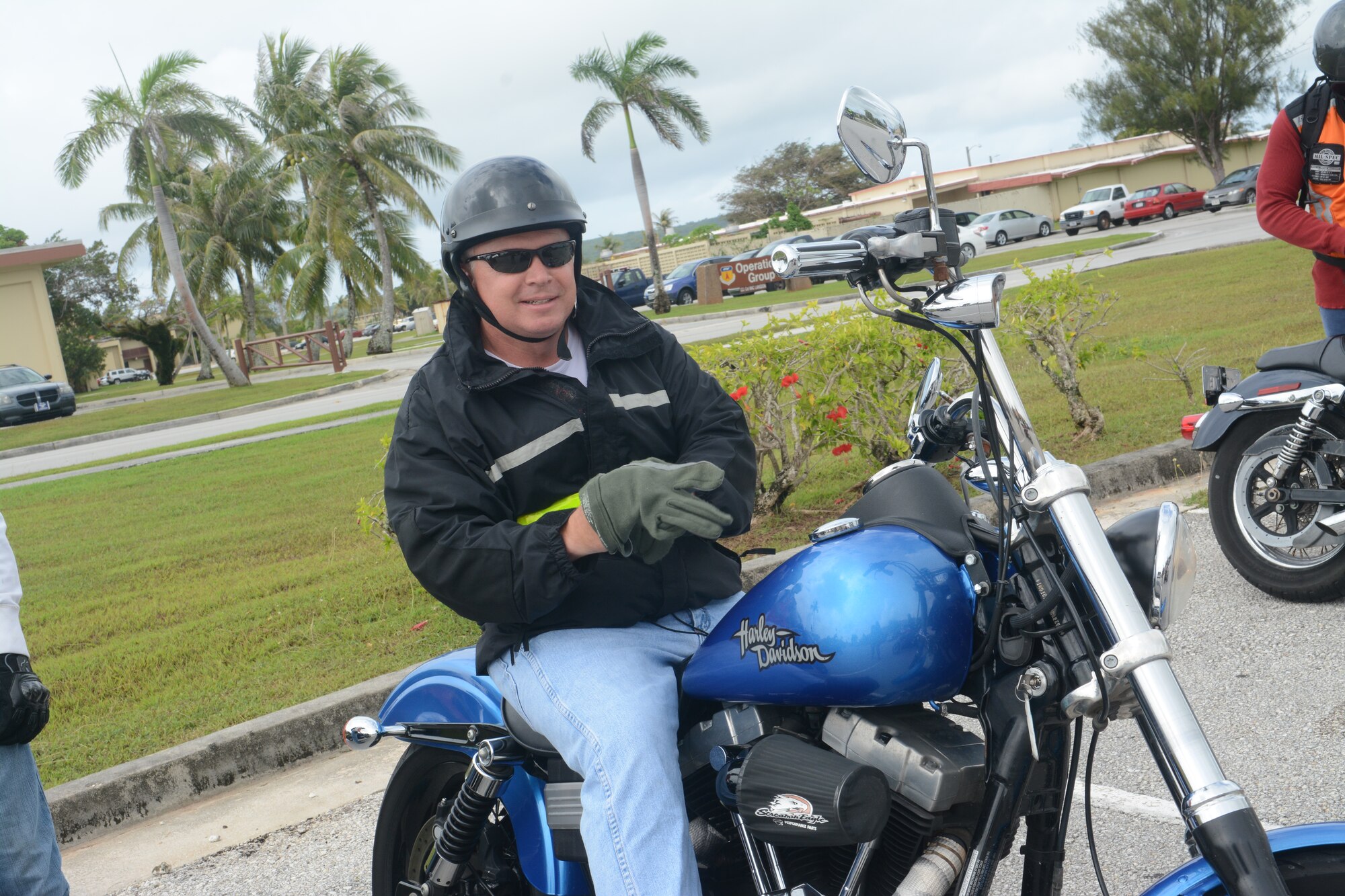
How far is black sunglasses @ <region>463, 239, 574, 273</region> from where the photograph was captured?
2.57 meters

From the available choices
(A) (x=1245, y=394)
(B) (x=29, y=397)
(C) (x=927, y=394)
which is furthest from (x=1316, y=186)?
(B) (x=29, y=397)

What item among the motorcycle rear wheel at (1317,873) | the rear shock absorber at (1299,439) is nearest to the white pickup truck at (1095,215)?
the rear shock absorber at (1299,439)

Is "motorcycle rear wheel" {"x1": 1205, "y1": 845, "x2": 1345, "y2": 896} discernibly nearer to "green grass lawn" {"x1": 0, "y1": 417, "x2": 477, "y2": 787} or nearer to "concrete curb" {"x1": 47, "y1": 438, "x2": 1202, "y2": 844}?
"concrete curb" {"x1": 47, "y1": 438, "x2": 1202, "y2": 844}

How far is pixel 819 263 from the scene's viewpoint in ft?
6.67

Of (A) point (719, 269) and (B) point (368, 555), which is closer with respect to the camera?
(B) point (368, 555)

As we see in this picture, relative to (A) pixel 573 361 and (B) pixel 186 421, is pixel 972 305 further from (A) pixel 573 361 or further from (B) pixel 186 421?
(B) pixel 186 421

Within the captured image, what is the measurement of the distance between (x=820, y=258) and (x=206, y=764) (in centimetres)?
369

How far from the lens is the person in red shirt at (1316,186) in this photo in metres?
4.70

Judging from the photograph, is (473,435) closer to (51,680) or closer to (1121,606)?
(1121,606)

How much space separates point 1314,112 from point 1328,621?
2055mm

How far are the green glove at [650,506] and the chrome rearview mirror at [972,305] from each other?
1.55 ft

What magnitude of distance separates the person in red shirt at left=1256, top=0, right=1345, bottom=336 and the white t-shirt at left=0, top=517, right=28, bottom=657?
4.53m

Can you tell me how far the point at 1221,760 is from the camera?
12.1ft

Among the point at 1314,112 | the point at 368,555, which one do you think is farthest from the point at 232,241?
the point at 1314,112
